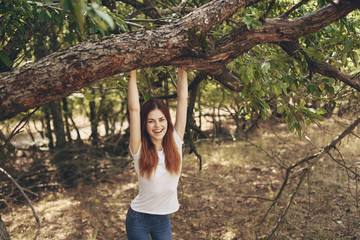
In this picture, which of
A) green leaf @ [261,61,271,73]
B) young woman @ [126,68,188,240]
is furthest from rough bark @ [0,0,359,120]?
young woman @ [126,68,188,240]

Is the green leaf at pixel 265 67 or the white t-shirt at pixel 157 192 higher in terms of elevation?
the green leaf at pixel 265 67

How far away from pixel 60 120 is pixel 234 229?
4.63 meters

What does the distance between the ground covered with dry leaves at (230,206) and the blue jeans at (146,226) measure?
1.63 metres

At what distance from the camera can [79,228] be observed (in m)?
4.41

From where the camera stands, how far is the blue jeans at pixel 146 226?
221 cm

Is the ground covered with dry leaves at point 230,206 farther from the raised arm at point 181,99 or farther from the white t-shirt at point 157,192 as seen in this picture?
the white t-shirt at point 157,192

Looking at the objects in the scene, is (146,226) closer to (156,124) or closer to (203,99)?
(156,124)

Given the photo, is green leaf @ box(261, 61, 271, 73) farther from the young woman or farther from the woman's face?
the woman's face

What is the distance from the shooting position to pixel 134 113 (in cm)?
217

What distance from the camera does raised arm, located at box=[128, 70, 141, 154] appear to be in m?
2.12

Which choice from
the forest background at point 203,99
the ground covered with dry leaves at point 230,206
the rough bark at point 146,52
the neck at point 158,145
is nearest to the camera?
the rough bark at point 146,52

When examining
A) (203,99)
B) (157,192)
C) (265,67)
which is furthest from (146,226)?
(203,99)

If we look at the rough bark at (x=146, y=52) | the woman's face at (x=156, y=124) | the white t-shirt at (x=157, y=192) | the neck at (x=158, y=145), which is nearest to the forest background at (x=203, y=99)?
the rough bark at (x=146, y=52)

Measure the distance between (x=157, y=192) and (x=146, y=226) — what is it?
11.9 inches
